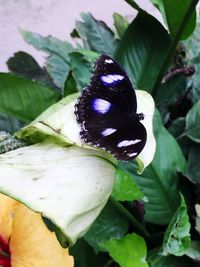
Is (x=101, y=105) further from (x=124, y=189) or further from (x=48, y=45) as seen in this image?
(x=48, y=45)

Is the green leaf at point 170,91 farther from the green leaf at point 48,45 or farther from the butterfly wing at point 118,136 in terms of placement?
the butterfly wing at point 118,136

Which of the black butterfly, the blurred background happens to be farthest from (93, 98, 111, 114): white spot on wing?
the blurred background

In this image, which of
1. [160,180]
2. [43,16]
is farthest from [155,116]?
[43,16]

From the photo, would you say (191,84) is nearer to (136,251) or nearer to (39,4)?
(136,251)

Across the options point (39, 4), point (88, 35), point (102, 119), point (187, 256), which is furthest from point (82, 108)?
point (39, 4)

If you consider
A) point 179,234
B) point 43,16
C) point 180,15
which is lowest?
point 43,16
